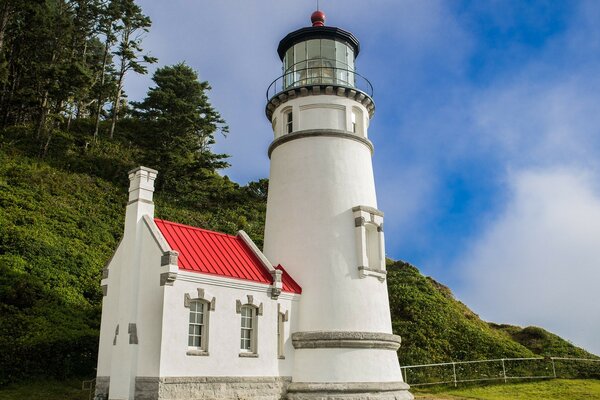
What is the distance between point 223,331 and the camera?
14.6 metres

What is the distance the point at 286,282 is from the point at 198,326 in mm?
3833

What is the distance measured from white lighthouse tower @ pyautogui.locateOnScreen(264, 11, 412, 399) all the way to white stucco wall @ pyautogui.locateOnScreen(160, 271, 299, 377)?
1.00m

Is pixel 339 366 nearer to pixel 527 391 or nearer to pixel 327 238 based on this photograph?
pixel 327 238

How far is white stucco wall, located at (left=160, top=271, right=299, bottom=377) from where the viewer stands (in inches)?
535

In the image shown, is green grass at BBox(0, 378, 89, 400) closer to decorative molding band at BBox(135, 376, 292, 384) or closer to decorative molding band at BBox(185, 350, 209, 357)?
decorative molding band at BBox(135, 376, 292, 384)

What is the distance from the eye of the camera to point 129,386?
43.9ft

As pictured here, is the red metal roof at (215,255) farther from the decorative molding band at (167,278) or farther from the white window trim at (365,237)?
the white window trim at (365,237)

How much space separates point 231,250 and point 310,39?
8645mm

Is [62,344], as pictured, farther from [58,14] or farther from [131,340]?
[58,14]

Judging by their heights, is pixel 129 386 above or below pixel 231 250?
below

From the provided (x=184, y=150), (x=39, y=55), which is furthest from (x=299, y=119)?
(x=39, y=55)

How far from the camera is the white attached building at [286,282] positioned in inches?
545

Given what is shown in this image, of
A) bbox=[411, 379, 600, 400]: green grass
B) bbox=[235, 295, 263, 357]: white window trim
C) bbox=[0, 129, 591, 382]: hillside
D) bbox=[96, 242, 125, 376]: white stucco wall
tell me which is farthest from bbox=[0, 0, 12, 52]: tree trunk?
bbox=[411, 379, 600, 400]: green grass

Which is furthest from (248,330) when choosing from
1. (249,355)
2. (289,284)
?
(289,284)
